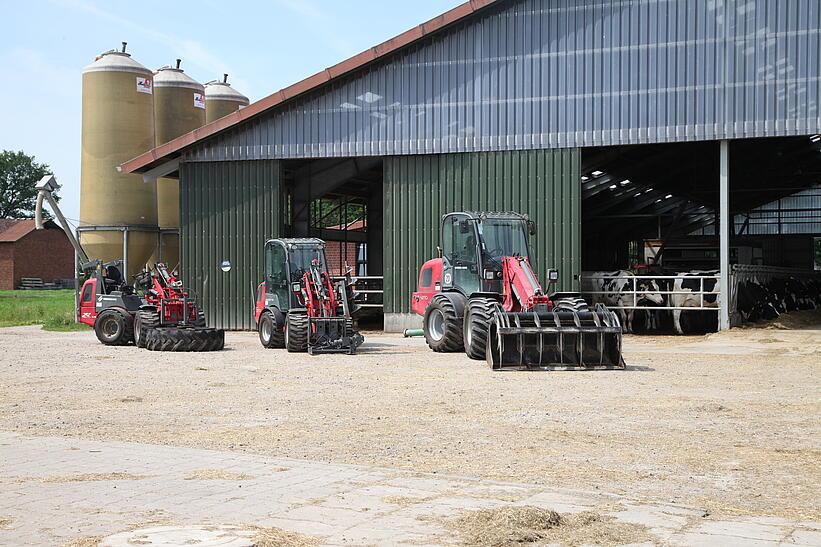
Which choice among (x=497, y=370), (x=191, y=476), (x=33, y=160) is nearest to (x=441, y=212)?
(x=497, y=370)

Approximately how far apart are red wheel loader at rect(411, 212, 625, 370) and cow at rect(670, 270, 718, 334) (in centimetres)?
536

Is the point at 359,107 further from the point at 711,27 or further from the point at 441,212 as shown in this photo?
the point at 711,27

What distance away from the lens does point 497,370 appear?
17172 millimetres

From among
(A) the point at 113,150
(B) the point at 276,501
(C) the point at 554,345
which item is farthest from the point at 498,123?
(B) the point at 276,501

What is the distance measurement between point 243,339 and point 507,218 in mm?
8177

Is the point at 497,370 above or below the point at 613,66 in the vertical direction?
below

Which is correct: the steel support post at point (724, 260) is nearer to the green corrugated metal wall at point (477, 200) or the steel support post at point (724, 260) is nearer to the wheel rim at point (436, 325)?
the green corrugated metal wall at point (477, 200)

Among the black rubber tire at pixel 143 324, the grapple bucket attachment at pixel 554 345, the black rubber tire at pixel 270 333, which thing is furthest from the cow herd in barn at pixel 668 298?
the black rubber tire at pixel 143 324

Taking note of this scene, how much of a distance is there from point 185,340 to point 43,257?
61.1 meters

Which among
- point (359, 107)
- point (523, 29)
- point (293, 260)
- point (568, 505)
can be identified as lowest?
point (568, 505)

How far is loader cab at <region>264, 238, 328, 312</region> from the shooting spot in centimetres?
2219

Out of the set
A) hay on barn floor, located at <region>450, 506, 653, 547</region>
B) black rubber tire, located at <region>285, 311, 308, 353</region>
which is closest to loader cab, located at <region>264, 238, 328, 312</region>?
black rubber tire, located at <region>285, 311, 308, 353</region>

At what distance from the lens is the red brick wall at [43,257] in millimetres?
77000

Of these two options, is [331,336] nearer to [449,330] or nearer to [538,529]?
[449,330]
